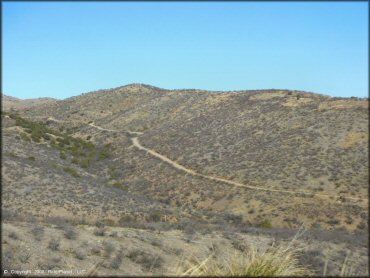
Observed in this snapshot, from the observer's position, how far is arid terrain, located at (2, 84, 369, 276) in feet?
39.2

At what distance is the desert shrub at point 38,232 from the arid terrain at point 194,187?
55 millimetres

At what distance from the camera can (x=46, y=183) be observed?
2817 cm

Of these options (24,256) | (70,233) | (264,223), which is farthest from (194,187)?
(24,256)

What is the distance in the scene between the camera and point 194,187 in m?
38.2

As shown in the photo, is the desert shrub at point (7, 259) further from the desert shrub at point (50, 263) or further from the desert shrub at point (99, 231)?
the desert shrub at point (99, 231)

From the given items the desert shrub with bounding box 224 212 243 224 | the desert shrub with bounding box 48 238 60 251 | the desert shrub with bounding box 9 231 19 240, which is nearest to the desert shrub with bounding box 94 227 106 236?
the desert shrub with bounding box 48 238 60 251

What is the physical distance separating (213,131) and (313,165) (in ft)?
66.8

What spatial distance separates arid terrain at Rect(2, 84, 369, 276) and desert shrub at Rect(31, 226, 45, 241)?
0.05 metres

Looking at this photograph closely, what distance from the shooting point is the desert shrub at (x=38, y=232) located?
11.8m

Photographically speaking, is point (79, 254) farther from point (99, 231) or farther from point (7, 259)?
point (99, 231)

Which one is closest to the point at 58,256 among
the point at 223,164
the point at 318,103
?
the point at 223,164

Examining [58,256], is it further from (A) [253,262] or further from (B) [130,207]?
(B) [130,207]

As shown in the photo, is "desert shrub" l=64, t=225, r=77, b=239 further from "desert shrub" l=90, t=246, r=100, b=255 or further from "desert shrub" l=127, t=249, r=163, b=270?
"desert shrub" l=127, t=249, r=163, b=270

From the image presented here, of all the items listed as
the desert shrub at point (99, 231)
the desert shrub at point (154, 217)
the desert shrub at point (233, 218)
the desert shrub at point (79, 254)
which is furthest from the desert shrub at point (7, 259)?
the desert shrub at point (233, 218)
